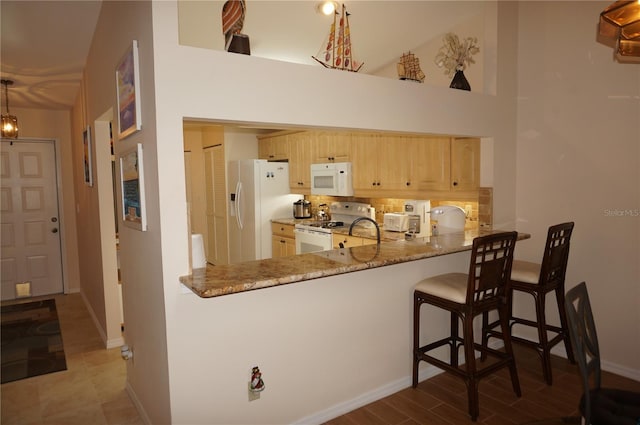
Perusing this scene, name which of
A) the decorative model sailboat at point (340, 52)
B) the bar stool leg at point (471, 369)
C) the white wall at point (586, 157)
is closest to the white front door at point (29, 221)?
the decorative model sailboat at point (340, 52)

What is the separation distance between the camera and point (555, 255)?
2723 millimetres

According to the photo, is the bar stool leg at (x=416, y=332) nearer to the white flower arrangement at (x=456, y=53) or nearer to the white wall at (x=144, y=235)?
the white wall at (x=144, y=235)

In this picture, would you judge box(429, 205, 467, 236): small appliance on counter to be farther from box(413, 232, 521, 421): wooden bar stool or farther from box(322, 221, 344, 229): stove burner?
box(322, 221, 344, 229): stove burner

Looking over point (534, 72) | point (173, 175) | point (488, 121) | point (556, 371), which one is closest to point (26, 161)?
point (173, 175)

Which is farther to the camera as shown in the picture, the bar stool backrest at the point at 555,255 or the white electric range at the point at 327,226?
the white electric range at the point at 327,226

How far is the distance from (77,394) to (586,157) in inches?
162

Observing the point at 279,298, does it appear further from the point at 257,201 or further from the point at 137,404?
the point at 257,201

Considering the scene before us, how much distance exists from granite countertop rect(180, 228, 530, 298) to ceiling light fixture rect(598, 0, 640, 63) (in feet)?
4.61

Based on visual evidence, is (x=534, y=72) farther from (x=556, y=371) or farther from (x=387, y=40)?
(x=556, y=371)

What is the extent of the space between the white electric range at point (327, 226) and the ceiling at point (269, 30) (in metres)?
1.70

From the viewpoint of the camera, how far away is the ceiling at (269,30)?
2896 mm

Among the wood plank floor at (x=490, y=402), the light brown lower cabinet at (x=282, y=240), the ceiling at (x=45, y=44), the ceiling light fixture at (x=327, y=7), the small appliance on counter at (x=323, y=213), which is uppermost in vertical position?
the ceiling light fixture at (x=327, y=7)

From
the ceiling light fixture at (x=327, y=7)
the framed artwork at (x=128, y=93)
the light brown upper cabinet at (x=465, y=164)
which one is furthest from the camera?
the light brown upper cabinet at (x=465, y=164)

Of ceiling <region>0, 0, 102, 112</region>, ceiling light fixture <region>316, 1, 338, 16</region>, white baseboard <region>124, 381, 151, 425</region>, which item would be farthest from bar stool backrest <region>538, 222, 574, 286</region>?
ceiling <region>0, 0, 102, 112</region>
